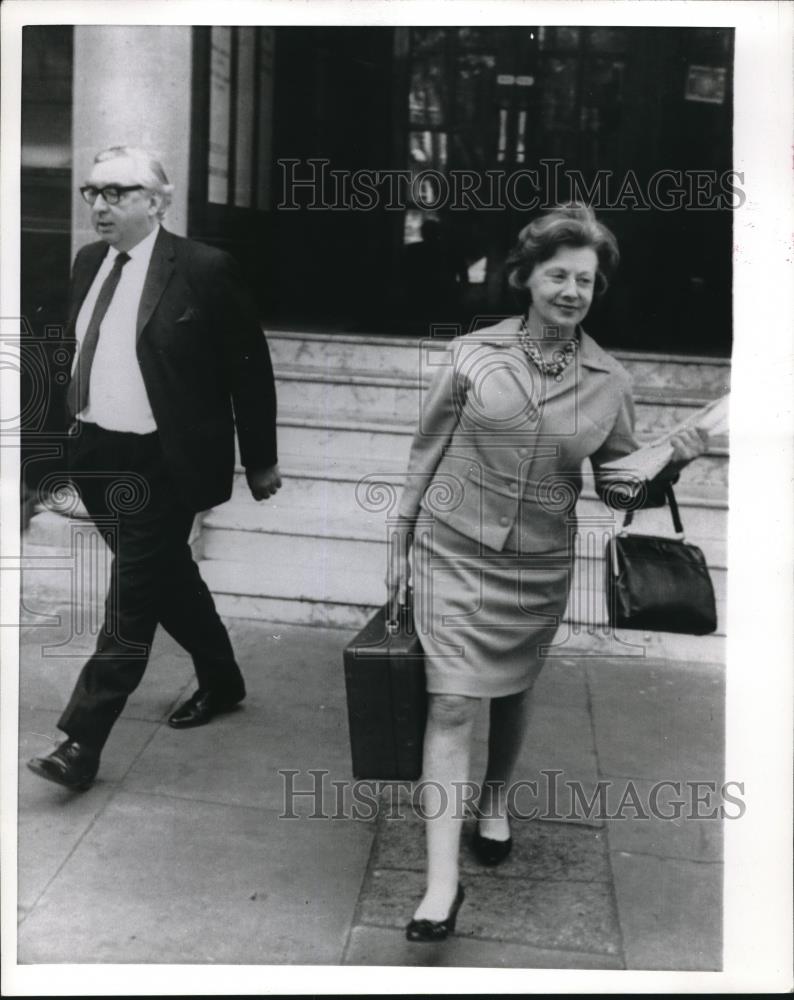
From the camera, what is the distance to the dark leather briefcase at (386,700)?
3.00 metres

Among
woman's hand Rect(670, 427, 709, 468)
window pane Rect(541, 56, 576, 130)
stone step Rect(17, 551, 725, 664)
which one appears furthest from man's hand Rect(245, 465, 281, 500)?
window pane Rect(541, 56, 576, 130)

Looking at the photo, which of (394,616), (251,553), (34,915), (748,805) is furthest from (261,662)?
(748,805)

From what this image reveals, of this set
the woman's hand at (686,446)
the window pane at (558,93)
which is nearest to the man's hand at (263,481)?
the woman's hand at (686,446)

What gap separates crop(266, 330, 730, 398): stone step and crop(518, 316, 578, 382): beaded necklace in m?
0.21

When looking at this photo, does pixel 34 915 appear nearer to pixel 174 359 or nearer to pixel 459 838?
pixel 459 838

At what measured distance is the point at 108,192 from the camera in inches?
134

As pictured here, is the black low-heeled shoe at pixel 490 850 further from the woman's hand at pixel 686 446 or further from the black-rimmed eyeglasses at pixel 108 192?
the black-rimmed eyeglasses at pixel 108 192

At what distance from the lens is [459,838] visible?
325 centimetres

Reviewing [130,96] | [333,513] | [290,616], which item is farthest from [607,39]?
[290,616]

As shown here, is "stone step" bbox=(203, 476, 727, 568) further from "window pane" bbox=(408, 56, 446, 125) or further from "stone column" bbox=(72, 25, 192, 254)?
"window pane" bbox=(408, 56, 446, 125)

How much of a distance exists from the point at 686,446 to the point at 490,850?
1285mm

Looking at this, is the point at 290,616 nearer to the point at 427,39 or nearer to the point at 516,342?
the point at 516,342

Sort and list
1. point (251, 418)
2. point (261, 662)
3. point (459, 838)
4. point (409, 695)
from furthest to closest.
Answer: point (261, 662) < point (251, 418) < point (459, 838) < point (409, 695)

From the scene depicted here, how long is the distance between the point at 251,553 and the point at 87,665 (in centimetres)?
60
